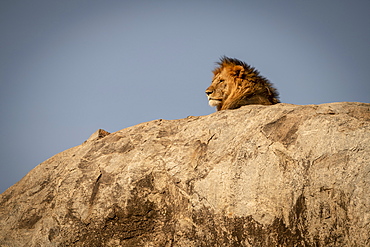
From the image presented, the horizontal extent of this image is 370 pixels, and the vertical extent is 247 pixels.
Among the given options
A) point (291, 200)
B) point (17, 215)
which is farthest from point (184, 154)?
point (17, 215)

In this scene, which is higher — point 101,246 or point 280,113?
point 280,113

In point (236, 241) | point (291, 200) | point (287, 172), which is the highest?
point (287, 172)

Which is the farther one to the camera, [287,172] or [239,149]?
[239,149]

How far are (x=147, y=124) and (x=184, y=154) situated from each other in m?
1.41

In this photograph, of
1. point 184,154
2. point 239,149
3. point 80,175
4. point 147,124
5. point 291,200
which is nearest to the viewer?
point 291,200

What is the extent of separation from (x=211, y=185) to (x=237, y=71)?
526cm

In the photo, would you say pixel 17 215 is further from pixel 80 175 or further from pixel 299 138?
pixel 299 138

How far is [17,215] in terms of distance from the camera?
21.3 ft

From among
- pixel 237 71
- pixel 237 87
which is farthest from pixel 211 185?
pixel 237 71

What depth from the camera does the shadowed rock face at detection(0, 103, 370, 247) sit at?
4711mm

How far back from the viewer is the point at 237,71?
33.8ft

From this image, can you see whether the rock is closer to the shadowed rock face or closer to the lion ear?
the shadowed rock face

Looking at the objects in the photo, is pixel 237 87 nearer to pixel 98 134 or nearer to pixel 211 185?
pixel 98 134

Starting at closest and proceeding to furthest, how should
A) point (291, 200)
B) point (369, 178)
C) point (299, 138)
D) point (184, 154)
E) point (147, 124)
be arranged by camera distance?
point (369, 178) < point (291, 200) < point (299, 138) < point (184, 154) < point (147, 124)
